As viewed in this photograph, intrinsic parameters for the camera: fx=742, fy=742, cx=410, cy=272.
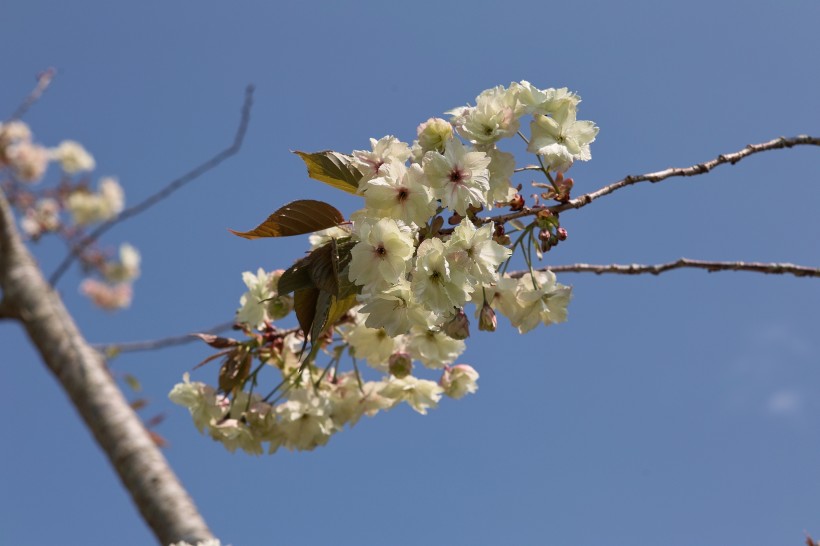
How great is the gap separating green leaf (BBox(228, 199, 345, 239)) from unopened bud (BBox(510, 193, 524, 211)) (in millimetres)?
271

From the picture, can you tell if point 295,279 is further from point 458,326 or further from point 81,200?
point 81,200

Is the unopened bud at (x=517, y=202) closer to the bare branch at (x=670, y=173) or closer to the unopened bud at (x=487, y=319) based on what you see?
the bare branch at (x=670, y=173)

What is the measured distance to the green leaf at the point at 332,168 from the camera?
3.72ft

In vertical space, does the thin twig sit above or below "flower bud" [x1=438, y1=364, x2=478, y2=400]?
above

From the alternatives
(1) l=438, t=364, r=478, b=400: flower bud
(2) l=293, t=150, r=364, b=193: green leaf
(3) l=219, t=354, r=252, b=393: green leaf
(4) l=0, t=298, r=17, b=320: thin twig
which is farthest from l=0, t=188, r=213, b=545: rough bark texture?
(2) l=293, t=150, r=364, b=193: green leaf

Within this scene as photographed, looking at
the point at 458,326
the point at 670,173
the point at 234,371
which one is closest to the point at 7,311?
the point at 234,371

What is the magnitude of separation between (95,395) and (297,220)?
1.91m

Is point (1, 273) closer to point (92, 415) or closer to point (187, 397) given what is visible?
point (92, 415)

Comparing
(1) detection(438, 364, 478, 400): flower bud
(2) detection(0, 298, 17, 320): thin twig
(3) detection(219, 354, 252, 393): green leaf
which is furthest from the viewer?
(2) detection(0, 298, 17, 320): thin twig

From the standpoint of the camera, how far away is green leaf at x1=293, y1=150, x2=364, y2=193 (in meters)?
1.13

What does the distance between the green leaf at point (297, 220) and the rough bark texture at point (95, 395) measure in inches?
47.1

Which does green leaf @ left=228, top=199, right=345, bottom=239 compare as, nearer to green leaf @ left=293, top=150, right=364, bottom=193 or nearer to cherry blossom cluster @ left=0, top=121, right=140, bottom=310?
green leaf @ left=293, top=150, right=364, bottom=193

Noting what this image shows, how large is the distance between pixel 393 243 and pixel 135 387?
291 centimetres

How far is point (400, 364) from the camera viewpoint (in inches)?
63.2
